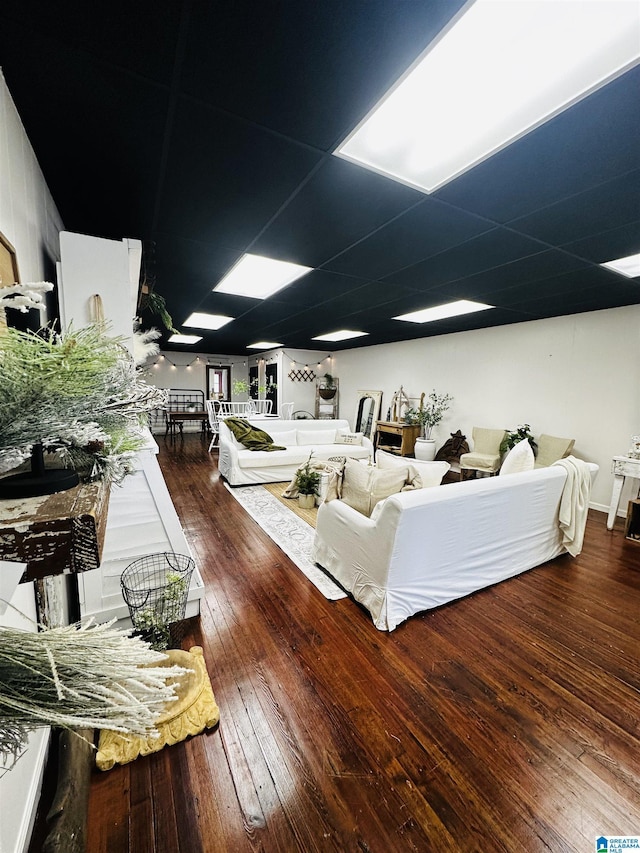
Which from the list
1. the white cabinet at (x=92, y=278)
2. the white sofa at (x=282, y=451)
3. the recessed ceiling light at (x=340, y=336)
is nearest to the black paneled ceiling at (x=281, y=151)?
the white cabinet at (x=92, y=278)

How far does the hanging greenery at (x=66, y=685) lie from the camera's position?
384 mm

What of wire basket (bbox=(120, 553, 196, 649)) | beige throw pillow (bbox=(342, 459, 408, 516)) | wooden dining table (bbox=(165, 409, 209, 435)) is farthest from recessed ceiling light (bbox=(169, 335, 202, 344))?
wire basket (bbox=(120, 553, 196, 649))

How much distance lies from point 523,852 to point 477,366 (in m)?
5.55

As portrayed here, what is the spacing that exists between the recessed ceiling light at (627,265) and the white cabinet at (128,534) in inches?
145

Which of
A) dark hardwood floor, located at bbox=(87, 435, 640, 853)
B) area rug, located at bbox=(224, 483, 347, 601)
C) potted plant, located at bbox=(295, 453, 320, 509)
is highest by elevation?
potted plant, located at bbox=(295, 453, 320, 509)

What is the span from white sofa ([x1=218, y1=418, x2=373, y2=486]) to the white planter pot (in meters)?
1.14

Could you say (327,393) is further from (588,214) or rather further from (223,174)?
(223,174)

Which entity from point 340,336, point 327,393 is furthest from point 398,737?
point 327,393

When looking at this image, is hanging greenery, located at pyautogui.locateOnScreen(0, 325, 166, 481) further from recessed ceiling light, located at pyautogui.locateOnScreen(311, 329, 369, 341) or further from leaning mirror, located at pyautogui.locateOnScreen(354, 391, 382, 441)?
leaning mirror, located at pyautogui.locateOnScreen(354, 391, 382, 441)

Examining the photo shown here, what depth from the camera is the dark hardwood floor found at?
1133mm

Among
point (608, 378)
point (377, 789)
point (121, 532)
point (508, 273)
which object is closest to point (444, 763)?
point (377, 789)

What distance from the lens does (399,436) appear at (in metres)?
6.89

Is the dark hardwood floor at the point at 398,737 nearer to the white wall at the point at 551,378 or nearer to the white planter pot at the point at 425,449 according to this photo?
the white wall at the point at 551,378

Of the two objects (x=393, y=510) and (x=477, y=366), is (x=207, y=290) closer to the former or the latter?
(x=393, y=510)
